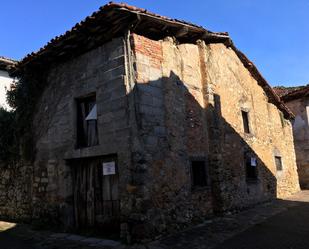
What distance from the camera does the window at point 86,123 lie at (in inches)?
323

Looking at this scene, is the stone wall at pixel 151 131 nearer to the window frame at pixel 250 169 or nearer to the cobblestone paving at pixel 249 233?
the window frame at pixel 250 169

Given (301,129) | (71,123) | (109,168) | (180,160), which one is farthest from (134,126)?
(301,129)

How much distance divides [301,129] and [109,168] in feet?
44.6

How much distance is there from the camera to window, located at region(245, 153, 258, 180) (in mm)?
11352

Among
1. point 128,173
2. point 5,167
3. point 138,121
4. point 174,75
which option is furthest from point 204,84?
point 5,167

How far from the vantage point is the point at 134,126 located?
23.2ft

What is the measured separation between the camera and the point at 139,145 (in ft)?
23.0

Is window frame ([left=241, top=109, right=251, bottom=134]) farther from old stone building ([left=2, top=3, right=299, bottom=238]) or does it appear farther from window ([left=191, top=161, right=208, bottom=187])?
window ([left=191, top=161, right=208, bottom=187])

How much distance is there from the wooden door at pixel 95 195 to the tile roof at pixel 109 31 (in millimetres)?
2972

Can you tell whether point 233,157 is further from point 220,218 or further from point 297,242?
point 297,242

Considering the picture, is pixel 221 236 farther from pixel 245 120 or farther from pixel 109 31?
pixel 245 120

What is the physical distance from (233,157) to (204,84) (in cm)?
260

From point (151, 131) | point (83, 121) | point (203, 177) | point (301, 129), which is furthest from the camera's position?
point (301, 129)

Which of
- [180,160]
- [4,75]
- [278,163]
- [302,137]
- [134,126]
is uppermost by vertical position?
[4,75]
